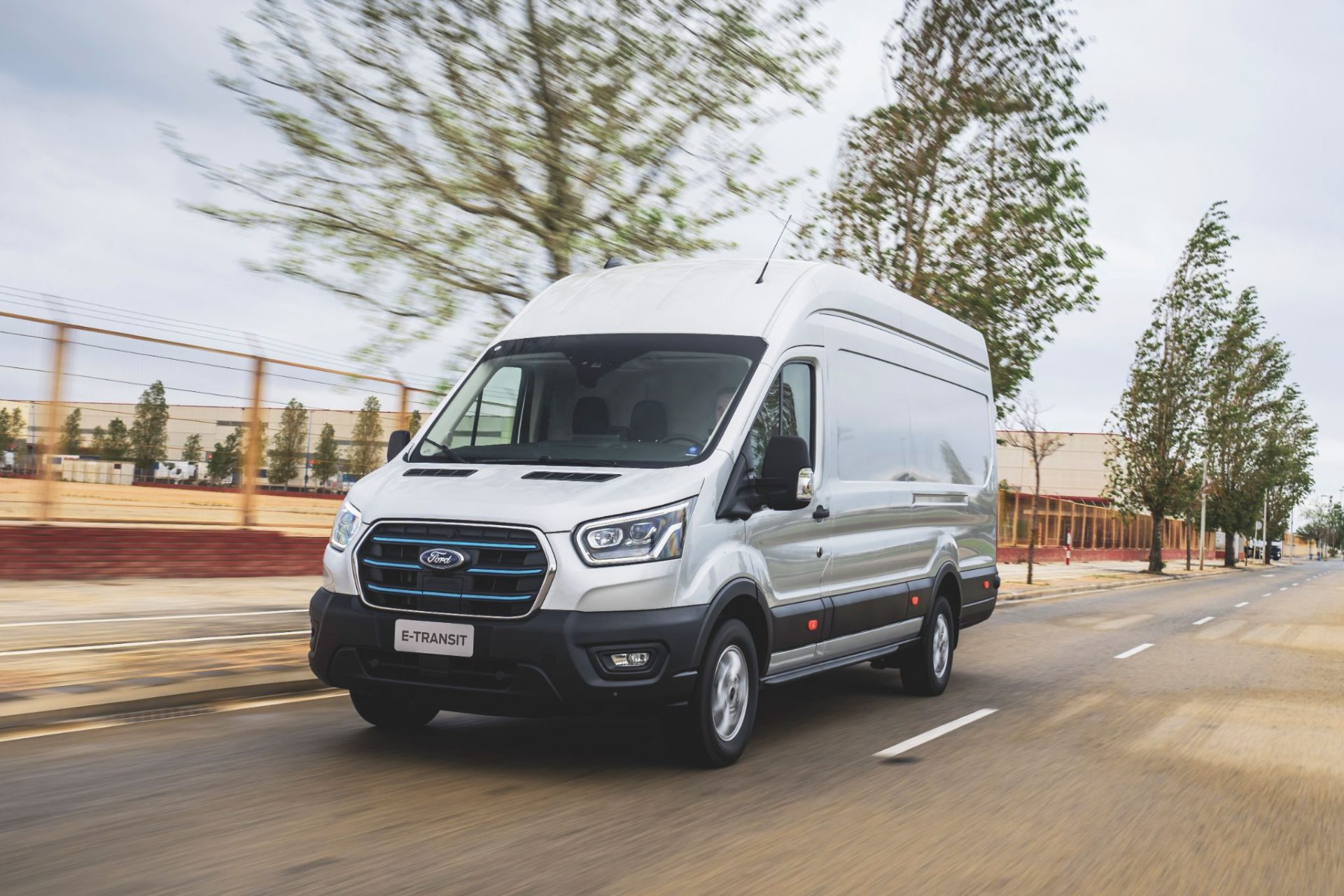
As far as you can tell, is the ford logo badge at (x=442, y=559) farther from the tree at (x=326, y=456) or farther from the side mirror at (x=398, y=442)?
the tree at (x=326, y=456)

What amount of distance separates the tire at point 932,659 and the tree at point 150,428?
30.6ft

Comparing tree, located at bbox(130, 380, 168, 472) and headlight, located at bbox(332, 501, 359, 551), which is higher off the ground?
tree, located at bbox(130, 380, 168, 472)

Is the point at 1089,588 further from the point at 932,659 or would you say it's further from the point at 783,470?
the point at 783,470

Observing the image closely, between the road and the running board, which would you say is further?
the running board

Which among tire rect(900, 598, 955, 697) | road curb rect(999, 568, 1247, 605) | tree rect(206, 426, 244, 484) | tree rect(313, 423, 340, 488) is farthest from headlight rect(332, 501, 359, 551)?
road curb rect(999, 568, 1247, 605)

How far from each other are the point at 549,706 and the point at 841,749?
2151mm

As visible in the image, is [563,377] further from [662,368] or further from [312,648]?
[312,648]

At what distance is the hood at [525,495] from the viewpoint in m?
5.78

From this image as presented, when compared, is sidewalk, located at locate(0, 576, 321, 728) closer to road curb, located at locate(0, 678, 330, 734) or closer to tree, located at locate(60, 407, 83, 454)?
road curb, located at locate(0, 678, 330, 734)

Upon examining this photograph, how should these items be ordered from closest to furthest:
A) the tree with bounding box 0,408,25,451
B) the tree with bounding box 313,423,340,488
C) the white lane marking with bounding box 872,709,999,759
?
the white lane marking with bounding box 872,709,999,759 < the tree with bounding box 0,408,25,451 < the tree with bounding box 313,423,340,488

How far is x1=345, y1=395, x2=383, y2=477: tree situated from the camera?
17234 mm

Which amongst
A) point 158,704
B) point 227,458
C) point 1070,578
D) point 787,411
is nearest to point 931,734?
point 787,411

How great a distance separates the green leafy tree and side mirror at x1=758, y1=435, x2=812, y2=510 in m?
10.1

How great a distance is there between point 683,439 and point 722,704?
1.37 m
